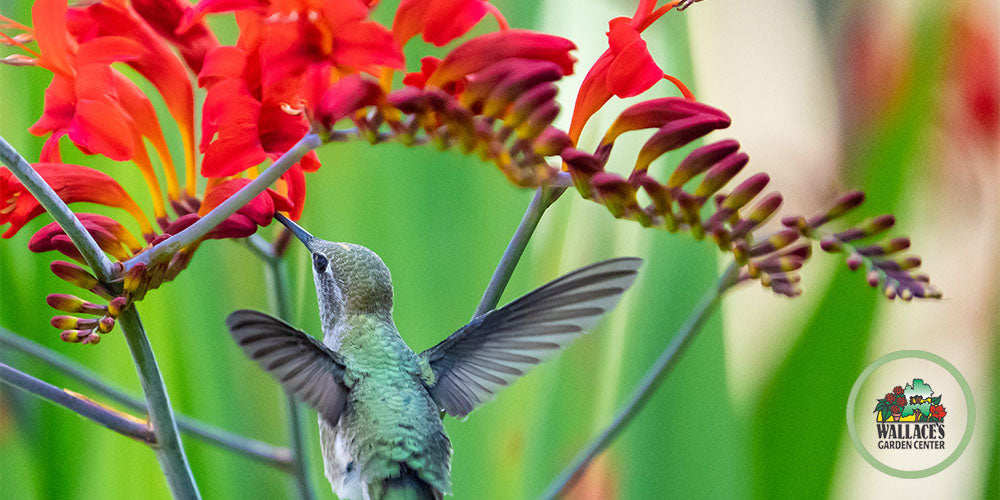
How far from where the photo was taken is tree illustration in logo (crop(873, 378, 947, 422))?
59cm

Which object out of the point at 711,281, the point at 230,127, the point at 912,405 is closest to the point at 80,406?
the point at 230,127

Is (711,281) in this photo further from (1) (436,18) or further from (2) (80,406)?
(2) (80,406)

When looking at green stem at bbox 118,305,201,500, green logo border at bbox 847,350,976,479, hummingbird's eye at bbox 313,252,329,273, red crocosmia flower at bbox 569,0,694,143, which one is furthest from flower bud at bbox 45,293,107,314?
green logo border at bbox 847,350,976,479

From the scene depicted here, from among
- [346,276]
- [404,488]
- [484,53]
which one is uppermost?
[484,53]

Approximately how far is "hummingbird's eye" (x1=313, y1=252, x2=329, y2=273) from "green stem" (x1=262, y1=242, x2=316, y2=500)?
31 mm

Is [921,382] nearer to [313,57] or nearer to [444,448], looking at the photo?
[444,448]

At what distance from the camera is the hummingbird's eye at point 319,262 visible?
45 cm

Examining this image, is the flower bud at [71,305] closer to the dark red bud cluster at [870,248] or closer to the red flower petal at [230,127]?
the red flower petal at [230,127]

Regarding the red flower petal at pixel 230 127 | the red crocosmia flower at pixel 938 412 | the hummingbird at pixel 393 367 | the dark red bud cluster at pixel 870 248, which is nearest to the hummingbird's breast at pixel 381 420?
the hummingbird at pixel 393 367

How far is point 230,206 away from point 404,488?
0.60 ft

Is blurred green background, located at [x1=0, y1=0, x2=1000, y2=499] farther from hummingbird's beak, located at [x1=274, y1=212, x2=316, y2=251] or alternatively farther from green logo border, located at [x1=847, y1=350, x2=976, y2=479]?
hummingbird's beak, located at [x1=274, y1=212, x2=316, y2=251]

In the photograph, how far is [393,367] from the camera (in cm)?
47

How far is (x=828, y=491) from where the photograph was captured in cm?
60

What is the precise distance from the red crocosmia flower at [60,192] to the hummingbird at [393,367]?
8 centimetres
